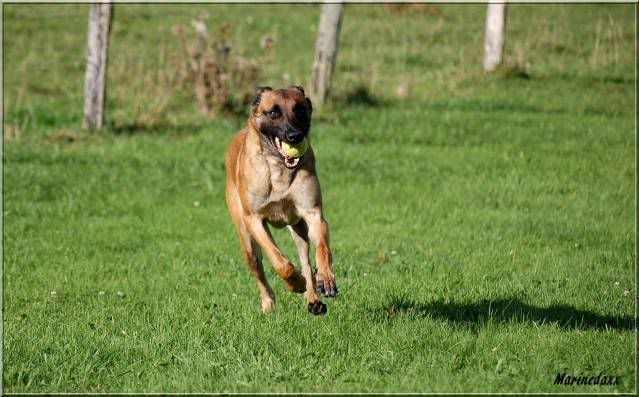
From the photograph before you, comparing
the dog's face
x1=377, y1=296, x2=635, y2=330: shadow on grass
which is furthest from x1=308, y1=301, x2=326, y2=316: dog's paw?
the dog's face

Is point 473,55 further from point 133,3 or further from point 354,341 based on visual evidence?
point 354,341

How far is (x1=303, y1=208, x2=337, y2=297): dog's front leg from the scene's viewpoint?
636 centimetres

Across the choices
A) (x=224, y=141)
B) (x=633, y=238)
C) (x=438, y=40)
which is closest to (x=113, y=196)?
(x=224, y=141)

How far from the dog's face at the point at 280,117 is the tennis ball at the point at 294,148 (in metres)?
0.04

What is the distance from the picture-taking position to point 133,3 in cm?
2645

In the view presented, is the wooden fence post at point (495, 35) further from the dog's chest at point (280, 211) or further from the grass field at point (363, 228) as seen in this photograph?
the dog's chest at point (280, 211)

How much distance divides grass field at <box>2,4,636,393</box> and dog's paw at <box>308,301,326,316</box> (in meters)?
0.07

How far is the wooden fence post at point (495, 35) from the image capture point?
18469 mm

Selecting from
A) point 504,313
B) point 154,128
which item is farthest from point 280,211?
point 154,128

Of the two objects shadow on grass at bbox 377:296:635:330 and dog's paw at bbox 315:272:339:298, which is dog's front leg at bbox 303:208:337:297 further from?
shadow on grass at bbox 377:296:635:330

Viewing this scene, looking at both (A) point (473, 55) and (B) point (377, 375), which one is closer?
(B) point (377, 375)

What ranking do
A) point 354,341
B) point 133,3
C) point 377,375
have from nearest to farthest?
point 377,375 → point 354,341 → point 133,3

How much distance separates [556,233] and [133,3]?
1889cm

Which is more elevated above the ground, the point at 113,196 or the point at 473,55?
the point at 473,55
